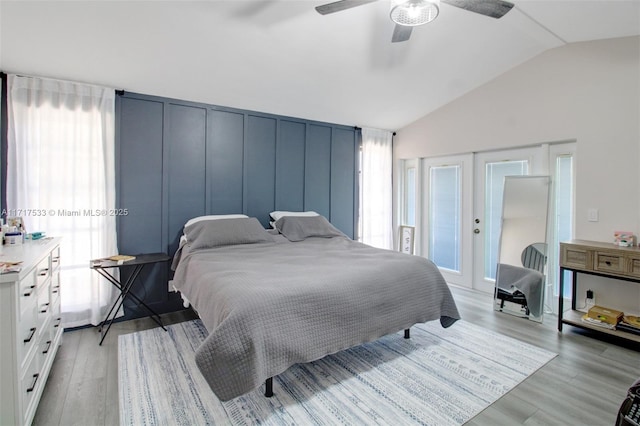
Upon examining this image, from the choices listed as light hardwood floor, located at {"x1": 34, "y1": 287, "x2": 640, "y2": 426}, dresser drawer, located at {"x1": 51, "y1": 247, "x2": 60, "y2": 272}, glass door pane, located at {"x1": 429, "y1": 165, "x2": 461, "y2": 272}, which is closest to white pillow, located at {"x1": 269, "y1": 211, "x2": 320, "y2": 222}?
light hardwood floor, located at {"x1": 34, "y1": 287, "x2": 640, "y2": 426}

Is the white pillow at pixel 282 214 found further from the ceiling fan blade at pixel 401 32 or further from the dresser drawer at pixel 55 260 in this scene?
the ceiling fan blade at pixel 401 32

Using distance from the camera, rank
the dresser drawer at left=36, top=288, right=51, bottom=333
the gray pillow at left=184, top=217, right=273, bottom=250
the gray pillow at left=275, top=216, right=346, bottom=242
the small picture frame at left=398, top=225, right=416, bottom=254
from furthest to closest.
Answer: the small picture frame at left=398, top=225, right=416, bottom=254, the gray pillow at left=275, top=216, right=346, bottom=242, the gray pillow at left=184, top=217, right=273, bottom=250, the dresser drawer at left=36, top=288, right=51, bottom=333

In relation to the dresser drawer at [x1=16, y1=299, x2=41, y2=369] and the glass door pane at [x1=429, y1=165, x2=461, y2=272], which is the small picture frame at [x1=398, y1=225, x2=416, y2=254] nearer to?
the glass door pane at [x1=429, y1=165, x2=461, y2=272]

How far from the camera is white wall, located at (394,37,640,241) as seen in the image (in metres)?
2.88

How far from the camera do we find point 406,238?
488cm

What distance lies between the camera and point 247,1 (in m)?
2.31

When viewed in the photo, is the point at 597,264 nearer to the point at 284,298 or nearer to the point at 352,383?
the point at 352,383

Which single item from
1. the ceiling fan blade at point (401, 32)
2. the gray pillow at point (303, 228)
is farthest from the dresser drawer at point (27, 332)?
the ceiling fan blade at point (401, 32)

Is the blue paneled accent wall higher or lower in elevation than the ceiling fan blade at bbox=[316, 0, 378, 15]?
lower

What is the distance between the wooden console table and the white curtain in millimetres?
2419

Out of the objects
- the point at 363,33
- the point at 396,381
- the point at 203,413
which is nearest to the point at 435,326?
the point at 396,381

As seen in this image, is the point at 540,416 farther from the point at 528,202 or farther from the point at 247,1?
the point at 247,1

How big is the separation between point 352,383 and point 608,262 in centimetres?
237

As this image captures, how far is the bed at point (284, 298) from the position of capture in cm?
172
